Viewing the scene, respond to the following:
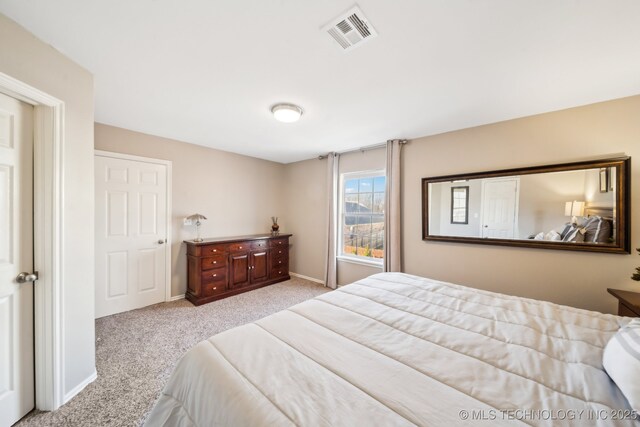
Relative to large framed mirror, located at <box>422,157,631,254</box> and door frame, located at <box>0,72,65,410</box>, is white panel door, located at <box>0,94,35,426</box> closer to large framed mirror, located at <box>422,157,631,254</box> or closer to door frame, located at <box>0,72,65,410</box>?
door frame, located at <box>0,72,65,410</box>

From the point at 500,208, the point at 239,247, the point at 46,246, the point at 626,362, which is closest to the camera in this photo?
the point at 626,362

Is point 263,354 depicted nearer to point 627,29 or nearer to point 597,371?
point 597,371

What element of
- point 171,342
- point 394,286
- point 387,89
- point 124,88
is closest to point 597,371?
point 394,286

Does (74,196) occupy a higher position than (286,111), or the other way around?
(286,111)

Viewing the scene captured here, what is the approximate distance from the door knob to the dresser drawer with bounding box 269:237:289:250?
2912 mm

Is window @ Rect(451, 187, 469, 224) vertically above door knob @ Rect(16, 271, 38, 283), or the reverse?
window @ Rect(451, 187, 469, 224)

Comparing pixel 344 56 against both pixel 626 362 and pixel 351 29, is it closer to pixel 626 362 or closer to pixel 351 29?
pixel 351 29

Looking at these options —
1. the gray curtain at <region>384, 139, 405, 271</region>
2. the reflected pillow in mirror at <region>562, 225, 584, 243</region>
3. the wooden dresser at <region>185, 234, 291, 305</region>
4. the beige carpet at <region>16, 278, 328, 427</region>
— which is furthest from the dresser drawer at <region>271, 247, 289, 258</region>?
the reflected pillow in mirror at <region>562, 225, 584, 243</region>

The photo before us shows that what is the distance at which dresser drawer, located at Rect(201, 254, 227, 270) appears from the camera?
3.37 meters

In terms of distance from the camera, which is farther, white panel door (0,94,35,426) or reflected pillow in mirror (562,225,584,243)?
reflected pillow in mirror (562,225,584,243)

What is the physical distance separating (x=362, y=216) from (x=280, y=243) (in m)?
1.64

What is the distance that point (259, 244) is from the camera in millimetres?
4082

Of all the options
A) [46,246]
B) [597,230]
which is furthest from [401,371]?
[597,230]

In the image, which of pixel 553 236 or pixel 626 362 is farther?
pixel 553 236
